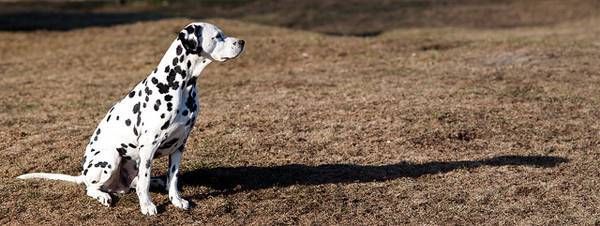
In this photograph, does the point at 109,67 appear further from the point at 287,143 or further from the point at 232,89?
Result: the point at 287,143

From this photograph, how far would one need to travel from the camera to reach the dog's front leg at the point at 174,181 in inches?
281

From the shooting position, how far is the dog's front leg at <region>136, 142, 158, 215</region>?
6773mm

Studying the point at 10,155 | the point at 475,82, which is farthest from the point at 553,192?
the point at 10,155

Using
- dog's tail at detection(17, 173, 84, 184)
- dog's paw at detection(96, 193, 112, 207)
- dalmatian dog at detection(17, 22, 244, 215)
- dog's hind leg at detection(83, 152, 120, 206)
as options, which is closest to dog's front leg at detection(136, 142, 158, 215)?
dalmatian dog at detection(17, 22, 244, 215)

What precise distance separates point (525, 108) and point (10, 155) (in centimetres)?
649

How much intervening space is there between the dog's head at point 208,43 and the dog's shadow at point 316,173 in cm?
159

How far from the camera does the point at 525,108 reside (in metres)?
11.2

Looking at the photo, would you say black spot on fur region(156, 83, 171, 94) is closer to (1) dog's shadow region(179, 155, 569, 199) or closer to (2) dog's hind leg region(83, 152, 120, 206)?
(2) dog's hind leg region(83, 152, 120, 206)

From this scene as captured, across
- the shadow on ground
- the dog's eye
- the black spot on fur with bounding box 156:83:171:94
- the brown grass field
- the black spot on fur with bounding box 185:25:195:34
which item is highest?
the black spot on fur with bounding box 185:25:195:34

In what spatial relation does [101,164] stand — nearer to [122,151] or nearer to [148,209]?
[122,151]

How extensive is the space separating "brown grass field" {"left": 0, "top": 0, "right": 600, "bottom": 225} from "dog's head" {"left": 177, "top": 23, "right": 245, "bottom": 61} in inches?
57.0

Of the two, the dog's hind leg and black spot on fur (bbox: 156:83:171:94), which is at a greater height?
black spot on fur (bbox: 156:83:171:94)

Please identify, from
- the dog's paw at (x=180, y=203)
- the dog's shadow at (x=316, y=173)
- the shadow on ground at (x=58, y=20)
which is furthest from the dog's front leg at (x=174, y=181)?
the shadow on ground at (x=58, y=20)

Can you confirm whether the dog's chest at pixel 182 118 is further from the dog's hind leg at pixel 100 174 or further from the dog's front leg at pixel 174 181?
the dog's hind leg at pixel 100 174
